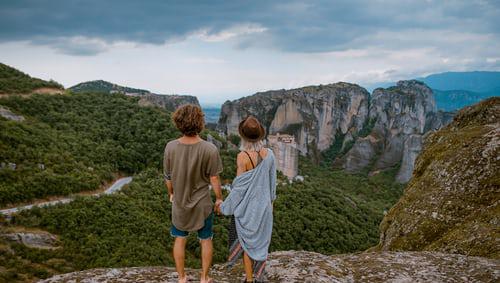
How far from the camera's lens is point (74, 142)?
1336 inches

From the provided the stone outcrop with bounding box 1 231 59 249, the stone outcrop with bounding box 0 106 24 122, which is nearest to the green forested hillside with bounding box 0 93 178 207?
the stone outcrop with bounding box 0 106 24 122

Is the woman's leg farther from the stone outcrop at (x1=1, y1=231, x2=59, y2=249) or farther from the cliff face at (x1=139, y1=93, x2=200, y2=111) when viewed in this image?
the cliff face at (x1=139, y1=93, x2=200, y2=111)

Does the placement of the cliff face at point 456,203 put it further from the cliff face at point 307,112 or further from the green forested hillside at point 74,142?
the cliff face at point 307,112

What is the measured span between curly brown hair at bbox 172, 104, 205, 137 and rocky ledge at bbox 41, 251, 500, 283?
2.40m

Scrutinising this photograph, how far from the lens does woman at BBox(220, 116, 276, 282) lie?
5234 mm

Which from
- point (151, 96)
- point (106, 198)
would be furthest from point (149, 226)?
point (151, 96)

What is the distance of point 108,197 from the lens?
87.5 feet

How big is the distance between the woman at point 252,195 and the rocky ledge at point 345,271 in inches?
35.1

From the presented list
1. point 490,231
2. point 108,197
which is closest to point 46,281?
point 490,231

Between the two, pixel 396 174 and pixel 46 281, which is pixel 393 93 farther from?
pixel 46 281

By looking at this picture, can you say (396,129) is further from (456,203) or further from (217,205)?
(217,205)

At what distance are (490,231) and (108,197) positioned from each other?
23819 millimetres

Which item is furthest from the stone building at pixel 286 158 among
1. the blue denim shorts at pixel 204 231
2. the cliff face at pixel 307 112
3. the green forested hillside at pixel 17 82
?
the blue denim shorts at pixel 204 231

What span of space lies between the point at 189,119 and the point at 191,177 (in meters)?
0.76
